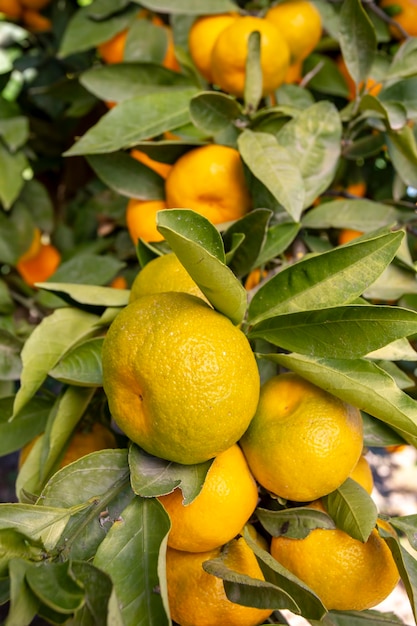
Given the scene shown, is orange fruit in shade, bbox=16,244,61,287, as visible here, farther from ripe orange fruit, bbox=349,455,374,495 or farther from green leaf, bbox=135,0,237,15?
ripe orange fruit, bbox=349,455,374,495

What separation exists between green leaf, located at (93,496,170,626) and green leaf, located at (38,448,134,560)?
0.03 meters

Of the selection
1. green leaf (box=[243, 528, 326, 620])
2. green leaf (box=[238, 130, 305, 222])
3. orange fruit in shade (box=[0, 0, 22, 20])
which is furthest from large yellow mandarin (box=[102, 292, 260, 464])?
orange fruit in shade (box=[0, 0, 22, 20])

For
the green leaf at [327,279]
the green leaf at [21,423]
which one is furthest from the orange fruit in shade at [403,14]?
the green leaf at [21,423]

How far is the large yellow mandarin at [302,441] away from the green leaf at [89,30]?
830 mm

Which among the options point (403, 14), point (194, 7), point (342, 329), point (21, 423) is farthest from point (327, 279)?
point (403, 14)

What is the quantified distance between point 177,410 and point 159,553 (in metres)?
0.13

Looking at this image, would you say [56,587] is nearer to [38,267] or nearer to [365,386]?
[365,386]

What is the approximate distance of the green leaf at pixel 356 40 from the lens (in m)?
0.91

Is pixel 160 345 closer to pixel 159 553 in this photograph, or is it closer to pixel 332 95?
pixel 159 553

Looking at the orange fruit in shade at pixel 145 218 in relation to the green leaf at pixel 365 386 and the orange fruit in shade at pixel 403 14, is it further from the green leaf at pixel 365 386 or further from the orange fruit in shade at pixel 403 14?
the orange fruit in shade at pixel 403 14

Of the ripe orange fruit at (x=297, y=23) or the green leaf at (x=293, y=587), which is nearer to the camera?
the green leaf at (x=293, y=587)

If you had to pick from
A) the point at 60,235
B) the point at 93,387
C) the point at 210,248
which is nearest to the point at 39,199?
the point at 60,235

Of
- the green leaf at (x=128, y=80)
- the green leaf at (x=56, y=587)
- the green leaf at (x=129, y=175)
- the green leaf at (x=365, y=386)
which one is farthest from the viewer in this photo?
the green leaf at (x=128, y=80)

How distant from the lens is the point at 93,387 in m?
0.78
